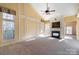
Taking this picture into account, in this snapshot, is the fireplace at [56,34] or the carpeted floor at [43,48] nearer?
the carpeted floor at [43,48]

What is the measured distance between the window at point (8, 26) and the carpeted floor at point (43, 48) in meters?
0.29

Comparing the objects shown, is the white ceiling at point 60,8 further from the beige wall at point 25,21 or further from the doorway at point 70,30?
the doorway at point 70,30

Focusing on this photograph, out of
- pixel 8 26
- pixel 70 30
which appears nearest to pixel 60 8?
pixel 70 30

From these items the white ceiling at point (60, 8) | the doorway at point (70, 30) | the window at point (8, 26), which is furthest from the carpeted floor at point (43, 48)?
the white ceiling at point (60, 8)

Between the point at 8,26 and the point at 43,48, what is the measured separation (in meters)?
1.16

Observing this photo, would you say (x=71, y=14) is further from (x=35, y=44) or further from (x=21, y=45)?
(x=21, y=45)

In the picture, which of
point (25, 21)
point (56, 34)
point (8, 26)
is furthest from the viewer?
point (56, 34)

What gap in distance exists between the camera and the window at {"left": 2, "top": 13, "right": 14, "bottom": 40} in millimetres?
3488

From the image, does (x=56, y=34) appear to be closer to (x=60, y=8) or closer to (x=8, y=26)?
(x=60, y=8)

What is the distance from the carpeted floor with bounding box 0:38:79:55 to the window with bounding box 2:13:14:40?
29cm

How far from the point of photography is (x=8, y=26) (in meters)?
3.56

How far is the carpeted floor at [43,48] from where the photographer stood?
3502 mm

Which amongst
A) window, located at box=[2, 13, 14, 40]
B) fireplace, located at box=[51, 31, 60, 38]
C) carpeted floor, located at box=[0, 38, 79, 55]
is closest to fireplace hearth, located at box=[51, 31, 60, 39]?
fireplace, located at box=[51, 31, 60, 38]

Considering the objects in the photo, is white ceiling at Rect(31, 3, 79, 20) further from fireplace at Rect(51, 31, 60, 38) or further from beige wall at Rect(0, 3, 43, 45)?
fireplace at Rect(51, 31, 60, 38)
